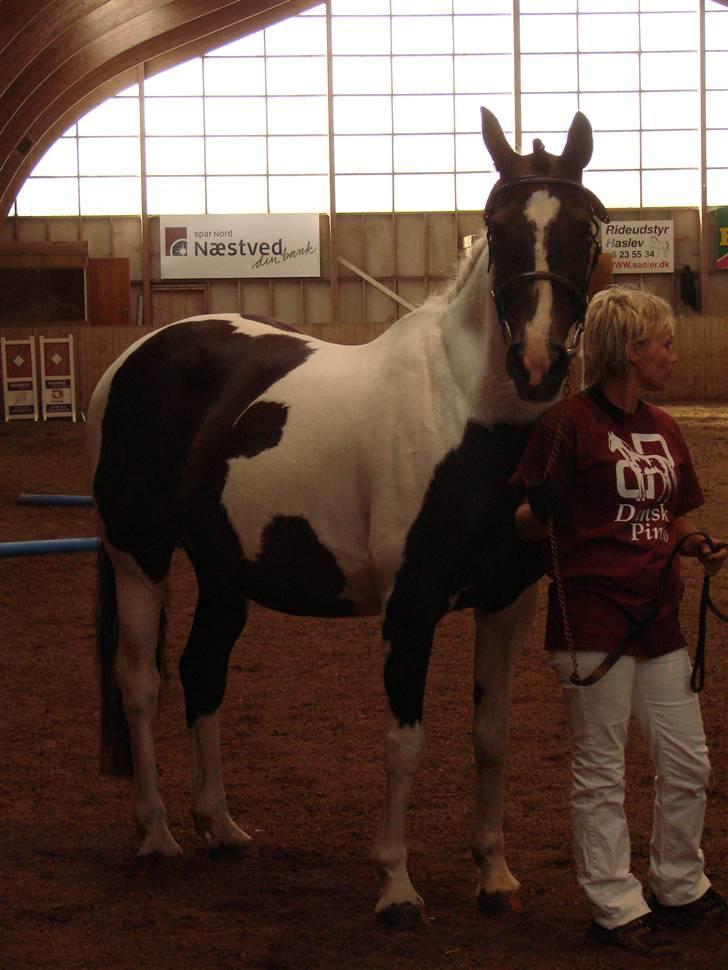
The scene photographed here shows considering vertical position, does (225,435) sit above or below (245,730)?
above

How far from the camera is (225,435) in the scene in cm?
369

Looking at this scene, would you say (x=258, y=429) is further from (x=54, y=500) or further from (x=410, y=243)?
(x=410, y=243)

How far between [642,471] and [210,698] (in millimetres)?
1738

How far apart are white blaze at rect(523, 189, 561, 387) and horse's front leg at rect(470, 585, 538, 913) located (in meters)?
0.78

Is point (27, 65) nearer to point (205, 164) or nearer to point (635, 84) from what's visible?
point (205, 164)

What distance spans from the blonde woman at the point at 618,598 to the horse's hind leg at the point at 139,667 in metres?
1.51

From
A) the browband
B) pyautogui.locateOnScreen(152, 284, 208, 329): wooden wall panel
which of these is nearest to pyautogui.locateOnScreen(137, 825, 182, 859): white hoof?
the browband

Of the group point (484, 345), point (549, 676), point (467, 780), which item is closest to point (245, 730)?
point (467, 780)

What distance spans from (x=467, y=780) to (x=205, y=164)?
22141mm

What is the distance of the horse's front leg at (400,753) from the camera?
10.4 feet

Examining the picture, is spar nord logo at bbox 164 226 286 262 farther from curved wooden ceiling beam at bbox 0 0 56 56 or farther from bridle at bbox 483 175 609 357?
bridle at bbox 483 175 609 357

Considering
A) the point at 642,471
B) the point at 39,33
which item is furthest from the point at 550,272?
the point at 39,33

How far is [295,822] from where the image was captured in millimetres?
4078

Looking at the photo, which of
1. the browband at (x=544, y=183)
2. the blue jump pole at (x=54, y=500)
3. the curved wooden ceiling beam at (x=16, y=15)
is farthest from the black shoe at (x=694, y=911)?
the curved wooden ceiling beam at (x=16, y=15)
